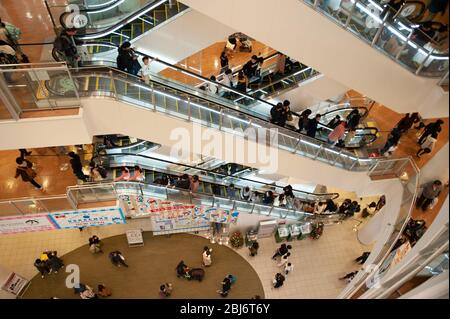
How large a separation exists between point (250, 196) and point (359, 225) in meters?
4.81

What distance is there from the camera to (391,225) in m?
10.0

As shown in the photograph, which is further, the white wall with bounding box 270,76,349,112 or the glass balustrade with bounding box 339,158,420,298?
the white wall with bounding box 270,76,349,112

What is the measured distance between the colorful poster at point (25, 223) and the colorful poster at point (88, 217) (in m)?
0.22

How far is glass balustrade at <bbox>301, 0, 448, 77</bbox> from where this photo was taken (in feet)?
26.0

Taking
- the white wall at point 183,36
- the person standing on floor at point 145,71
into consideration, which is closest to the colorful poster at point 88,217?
the person standing on floor at point 145,71

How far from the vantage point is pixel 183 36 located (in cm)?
1083

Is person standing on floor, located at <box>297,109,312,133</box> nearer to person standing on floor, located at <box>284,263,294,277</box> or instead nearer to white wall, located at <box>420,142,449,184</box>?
white wall, located at <box>420,142,449,184</box>

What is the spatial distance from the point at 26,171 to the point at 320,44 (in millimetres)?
7739

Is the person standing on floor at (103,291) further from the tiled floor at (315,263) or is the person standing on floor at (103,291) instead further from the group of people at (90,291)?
the tiled floor at (315,263)

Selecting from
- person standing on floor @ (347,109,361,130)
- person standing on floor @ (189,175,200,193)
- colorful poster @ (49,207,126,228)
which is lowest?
colorful poster @ (49,207,126,228)

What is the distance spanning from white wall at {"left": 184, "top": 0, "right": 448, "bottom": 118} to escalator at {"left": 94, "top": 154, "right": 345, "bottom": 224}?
5.32m

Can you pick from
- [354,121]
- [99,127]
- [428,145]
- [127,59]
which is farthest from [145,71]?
[428,145]

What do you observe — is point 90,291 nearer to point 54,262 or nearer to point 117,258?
point 117,258

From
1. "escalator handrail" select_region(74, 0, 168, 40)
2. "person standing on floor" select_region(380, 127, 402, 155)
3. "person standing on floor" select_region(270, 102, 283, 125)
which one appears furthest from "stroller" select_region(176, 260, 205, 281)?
"escalator handrail" select_region(74, 0, 168, 40)
